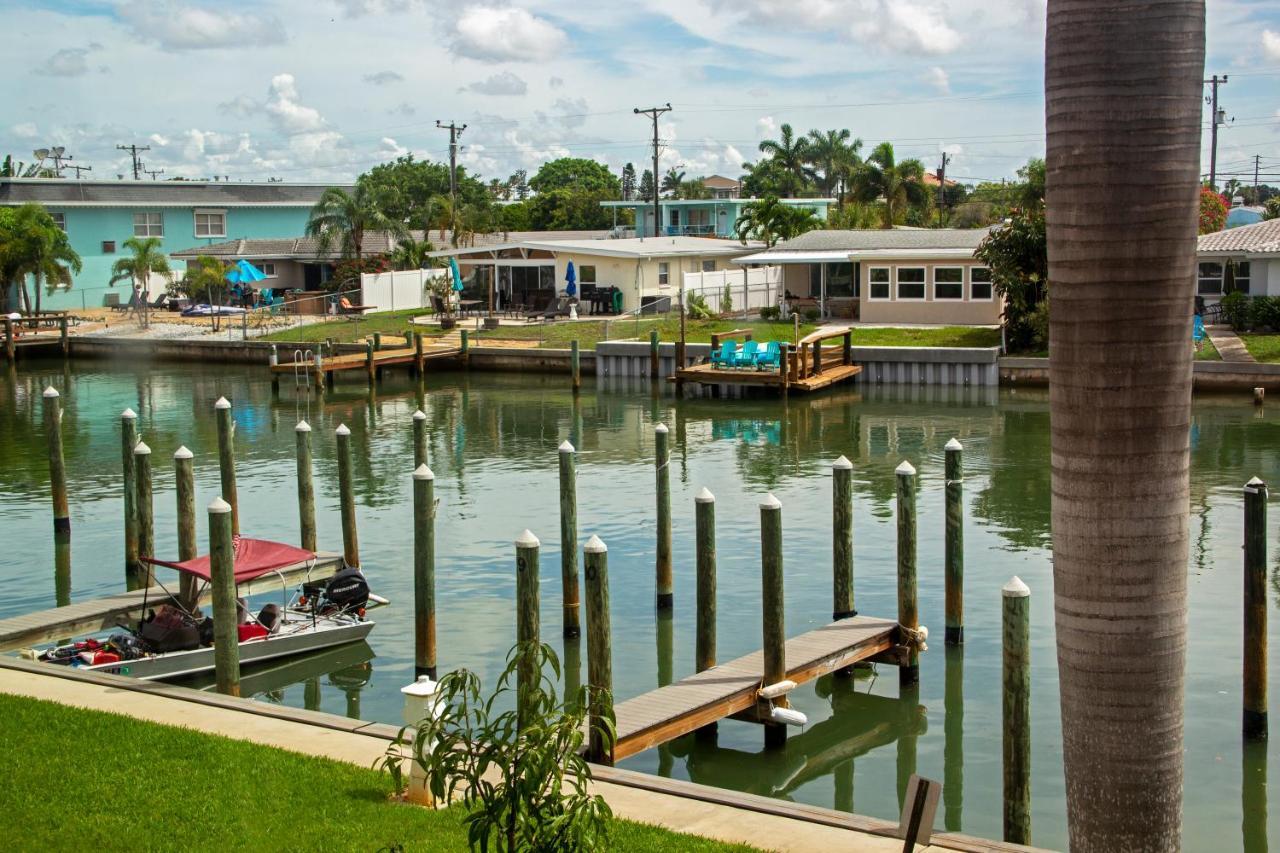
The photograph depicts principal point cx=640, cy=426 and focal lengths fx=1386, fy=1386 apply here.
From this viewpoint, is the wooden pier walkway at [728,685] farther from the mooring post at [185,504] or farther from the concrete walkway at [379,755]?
the mooring post at [185,504]

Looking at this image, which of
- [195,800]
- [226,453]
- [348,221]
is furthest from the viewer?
[348,221]

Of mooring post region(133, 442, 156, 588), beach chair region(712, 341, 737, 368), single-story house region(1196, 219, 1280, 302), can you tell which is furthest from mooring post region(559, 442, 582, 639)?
single-story house region(1196, 219, 1280, 302)

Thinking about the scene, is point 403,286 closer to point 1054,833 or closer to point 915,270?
point 915,270

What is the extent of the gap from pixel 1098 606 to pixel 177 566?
13416 mm

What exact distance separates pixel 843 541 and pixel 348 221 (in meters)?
59.4

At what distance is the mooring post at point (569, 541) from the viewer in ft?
59.0

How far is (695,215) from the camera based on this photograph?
89688mm

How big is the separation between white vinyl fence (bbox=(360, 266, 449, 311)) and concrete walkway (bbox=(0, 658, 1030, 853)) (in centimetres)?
5144

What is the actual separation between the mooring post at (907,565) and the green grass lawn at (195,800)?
7230mm

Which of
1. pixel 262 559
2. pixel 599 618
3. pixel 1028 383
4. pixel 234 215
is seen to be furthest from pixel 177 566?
pixel 234 215

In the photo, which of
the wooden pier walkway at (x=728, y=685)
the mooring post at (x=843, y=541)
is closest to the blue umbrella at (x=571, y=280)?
the mooring post at (x=843, y=541)

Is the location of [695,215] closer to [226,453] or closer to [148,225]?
[148,225]

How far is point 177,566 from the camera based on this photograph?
16.9m

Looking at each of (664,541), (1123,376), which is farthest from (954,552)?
(1123,376)
